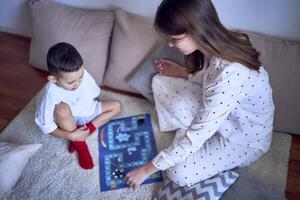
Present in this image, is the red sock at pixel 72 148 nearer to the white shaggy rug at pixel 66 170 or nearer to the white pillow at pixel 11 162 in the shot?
the white shaggy rug at pixel 66 170

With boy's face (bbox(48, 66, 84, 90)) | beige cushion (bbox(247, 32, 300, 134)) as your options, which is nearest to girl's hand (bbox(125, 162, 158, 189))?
boy's face (bbox(48, 66, 84, 90))

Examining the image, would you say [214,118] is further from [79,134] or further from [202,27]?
[79,134]

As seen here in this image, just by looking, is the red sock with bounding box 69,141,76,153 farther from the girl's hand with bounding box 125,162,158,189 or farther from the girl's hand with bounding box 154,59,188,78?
the girl's hand with bounding box 154,59,188,78

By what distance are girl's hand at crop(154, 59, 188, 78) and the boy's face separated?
37 centimetres

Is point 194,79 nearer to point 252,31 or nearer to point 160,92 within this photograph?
point 160,92

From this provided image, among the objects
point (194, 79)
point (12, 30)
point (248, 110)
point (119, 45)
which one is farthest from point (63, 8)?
point (248, 110)

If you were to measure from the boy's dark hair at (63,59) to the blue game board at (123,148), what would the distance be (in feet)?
1.39

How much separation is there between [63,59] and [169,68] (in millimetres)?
494

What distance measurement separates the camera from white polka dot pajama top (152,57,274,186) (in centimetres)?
95

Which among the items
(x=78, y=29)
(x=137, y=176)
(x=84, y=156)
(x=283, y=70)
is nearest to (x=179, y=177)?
(x=137, y=176)

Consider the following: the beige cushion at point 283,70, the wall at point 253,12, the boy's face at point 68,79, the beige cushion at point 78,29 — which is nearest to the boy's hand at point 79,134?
the boy's face at point 68,79

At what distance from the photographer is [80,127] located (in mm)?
1392

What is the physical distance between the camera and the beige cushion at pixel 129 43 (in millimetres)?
1479

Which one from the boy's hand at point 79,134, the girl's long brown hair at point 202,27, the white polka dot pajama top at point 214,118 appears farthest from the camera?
the boy's hand at point 79,134
